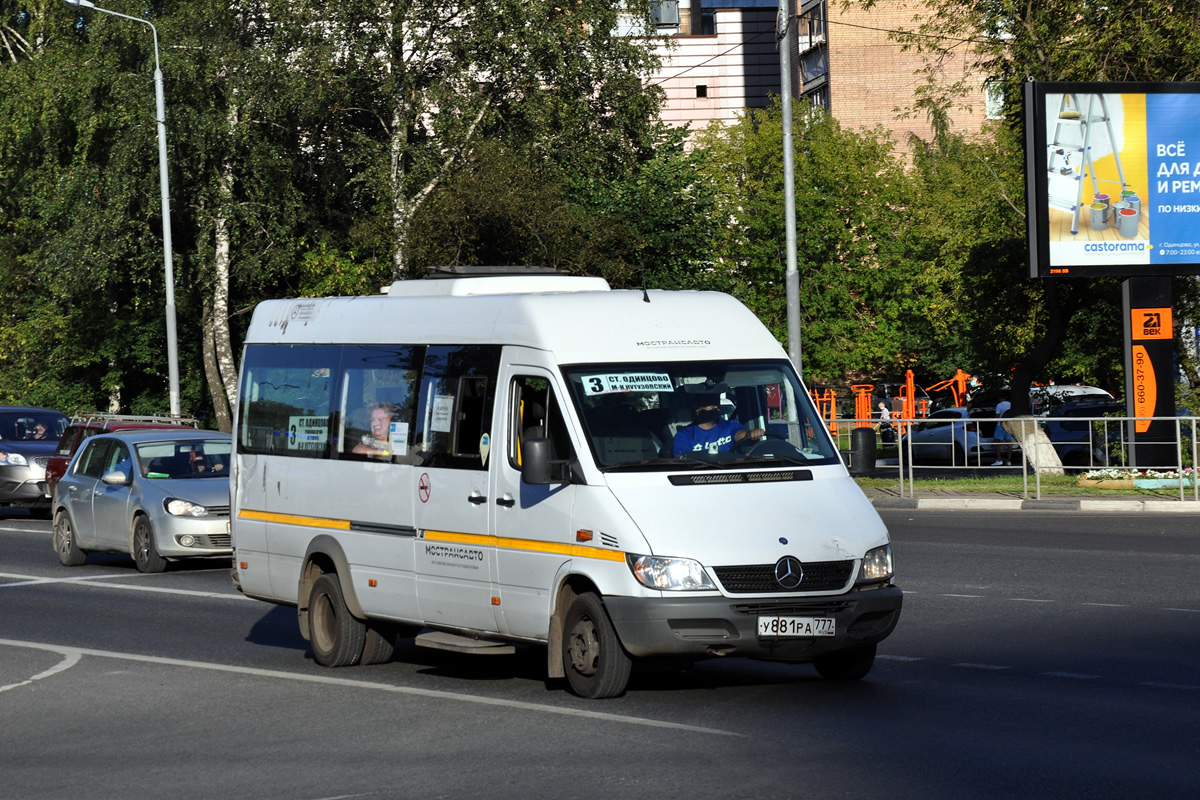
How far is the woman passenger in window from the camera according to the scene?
1094 centimetres

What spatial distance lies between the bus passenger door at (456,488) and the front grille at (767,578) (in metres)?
1.66

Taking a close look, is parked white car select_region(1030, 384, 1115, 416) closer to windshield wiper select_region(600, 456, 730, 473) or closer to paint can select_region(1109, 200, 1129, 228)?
→ paint can select_region(1109, 200, 1129, 228)

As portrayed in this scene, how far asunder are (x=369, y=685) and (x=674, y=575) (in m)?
2.57

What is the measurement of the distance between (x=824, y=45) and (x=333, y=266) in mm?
37375

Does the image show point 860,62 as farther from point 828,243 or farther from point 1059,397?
point 1059,397

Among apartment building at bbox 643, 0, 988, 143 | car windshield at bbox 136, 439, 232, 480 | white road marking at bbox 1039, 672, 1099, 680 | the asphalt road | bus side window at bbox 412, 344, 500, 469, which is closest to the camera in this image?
the asphalt road

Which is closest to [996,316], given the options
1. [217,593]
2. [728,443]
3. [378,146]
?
[378,146]

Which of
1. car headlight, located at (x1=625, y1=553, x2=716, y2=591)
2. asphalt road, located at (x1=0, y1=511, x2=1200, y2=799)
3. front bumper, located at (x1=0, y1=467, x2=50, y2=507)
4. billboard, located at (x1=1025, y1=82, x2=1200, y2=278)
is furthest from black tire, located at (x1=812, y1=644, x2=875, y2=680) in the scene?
front bumper, located at (x1=0, y1=467, x2=50, y2=507)

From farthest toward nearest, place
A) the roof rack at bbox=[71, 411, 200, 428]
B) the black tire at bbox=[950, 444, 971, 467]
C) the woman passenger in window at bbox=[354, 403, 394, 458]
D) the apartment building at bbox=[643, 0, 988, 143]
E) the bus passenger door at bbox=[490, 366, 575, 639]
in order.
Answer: the apartment building at bbox=[643, 0, 988, 143], the roof rack at bbox=[71, 411, 200, 428], the black tire at bbox=[950, 444, 971, 467], the woman passenger in window at bbox=[354, 403, 394, 458], the bus passenger door at bbox=[490, 366, 575, 639]

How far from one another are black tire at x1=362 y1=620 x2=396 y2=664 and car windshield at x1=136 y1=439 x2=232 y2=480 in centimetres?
791

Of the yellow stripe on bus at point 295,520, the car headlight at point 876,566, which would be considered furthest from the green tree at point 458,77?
the car headlight at point 876,566

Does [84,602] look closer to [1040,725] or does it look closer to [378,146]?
[1040,725]

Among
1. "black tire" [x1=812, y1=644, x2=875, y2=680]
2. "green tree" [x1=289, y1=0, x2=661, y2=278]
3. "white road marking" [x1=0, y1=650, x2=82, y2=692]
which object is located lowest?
"white road marking" [x1=0, y1=650, x2=82, y2=692]

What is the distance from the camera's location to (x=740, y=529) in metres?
8.93
